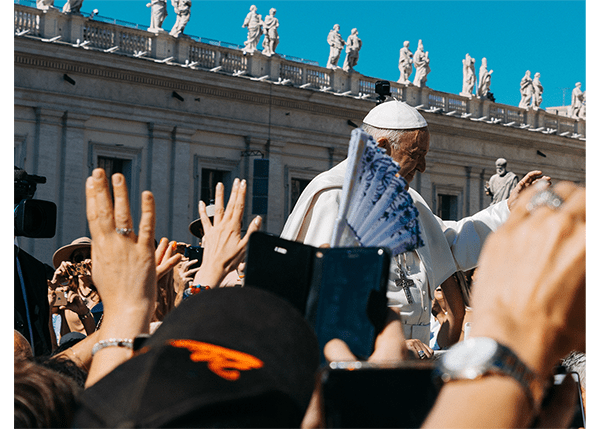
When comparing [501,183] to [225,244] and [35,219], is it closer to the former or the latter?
[35,219]

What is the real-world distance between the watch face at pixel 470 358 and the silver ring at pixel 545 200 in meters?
0.16

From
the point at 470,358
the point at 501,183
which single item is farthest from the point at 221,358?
the point at 501,183

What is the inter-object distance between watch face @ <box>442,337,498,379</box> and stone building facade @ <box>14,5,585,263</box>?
20398 mm

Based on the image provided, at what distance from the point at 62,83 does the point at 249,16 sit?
24.0 ft

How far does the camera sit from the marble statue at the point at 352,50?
91.4 ft

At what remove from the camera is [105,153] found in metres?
23.0

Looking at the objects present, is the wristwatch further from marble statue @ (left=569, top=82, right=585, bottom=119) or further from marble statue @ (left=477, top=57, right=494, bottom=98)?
marble statue @ (left=569, top=82, right=585, bottom=119)

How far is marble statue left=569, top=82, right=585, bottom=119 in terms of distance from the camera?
3591cm


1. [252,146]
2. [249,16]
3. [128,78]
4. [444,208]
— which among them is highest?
[249,16]

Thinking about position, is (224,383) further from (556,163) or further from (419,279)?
(556,163)

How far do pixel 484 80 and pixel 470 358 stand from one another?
32718 millimetres

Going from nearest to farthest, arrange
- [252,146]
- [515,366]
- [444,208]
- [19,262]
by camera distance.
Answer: [515,366]
[19,262]
[252,146]
[444,208]

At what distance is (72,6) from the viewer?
22.1m

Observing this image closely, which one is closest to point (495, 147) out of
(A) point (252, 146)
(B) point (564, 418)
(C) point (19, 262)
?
(A) point (252, 146)
